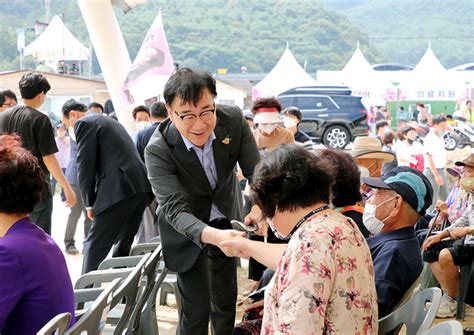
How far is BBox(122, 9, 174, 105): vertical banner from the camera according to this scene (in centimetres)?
918

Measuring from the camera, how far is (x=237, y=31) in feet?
224

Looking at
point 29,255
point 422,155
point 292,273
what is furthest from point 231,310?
point 422,155

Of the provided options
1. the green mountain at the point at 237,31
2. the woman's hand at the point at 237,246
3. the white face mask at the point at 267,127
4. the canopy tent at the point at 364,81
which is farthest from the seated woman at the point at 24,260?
the green mountain at the point at 237,31

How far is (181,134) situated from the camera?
10.4 feet

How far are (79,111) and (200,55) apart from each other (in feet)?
178

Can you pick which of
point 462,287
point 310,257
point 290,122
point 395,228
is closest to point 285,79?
point 290,122

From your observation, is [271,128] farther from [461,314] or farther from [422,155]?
[422,155]

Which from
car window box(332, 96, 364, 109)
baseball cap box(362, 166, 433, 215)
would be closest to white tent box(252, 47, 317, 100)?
car window box(332, 96, 364, 109)

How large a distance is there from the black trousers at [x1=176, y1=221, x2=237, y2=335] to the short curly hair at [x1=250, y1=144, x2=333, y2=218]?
119cm

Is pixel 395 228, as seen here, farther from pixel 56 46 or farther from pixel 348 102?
pixel 56 46

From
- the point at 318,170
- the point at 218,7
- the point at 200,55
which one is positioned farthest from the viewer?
the point at 218,7

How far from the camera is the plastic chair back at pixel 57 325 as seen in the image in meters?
2.09

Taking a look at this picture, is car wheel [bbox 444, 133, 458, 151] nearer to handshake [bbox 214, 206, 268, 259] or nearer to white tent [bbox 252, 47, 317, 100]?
white tent [bbox 252, 47, 317, 100]

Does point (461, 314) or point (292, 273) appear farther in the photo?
point (461, 314)
